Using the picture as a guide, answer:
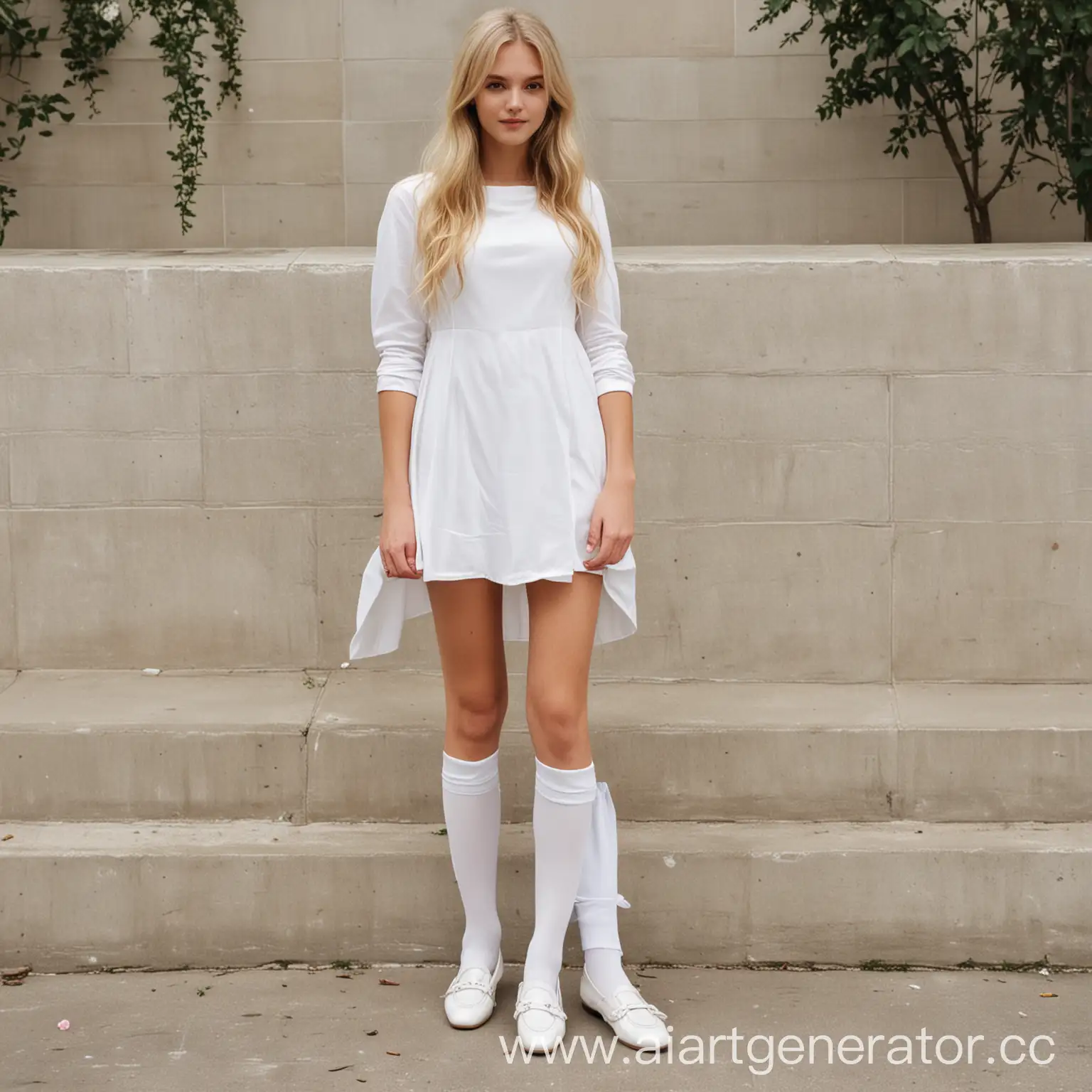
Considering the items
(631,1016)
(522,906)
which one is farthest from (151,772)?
(631,1016)

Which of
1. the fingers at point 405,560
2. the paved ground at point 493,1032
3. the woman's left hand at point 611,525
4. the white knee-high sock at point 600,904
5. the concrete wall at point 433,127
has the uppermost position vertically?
the concrete wall at point 433,127

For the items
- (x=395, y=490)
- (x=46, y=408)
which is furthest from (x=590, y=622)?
A: (x=46, y=408)

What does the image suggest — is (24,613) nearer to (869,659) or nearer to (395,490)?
(395,490)

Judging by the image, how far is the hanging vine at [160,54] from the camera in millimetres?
5637

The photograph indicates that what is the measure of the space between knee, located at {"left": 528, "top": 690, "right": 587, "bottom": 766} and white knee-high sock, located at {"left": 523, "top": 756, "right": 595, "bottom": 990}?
0.03 metres

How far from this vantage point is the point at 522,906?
348 centimetres

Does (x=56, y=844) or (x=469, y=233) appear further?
(x=56, y=844)

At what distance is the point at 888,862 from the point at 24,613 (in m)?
2.45

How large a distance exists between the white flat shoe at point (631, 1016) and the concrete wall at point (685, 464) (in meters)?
1.21

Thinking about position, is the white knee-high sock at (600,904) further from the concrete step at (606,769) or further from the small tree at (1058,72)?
the small tree at (1058,72)

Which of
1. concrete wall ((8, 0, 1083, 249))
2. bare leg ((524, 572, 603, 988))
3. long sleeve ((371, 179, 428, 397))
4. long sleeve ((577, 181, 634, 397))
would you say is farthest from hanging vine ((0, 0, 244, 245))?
bare leg ((524, 572, 603, 988))

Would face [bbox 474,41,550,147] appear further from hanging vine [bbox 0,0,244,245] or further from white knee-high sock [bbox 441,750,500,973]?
hanging vine [bbox 0,0,244,245]

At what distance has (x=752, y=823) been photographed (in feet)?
12.3

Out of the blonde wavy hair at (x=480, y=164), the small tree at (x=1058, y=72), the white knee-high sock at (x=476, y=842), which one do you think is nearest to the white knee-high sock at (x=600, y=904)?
the white knee-high sock at (x=476, y=842)
